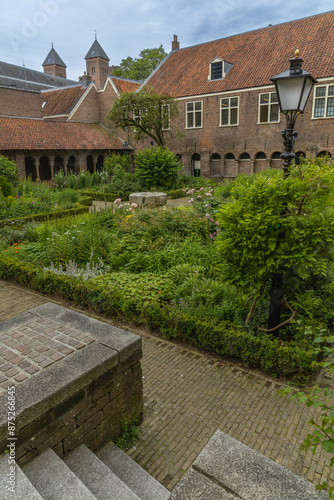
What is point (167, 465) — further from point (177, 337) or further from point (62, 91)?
point (62, 91)

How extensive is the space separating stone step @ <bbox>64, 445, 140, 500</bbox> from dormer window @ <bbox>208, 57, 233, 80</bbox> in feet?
89.8

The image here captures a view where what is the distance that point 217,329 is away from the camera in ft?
15.7

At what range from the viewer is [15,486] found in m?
2.04

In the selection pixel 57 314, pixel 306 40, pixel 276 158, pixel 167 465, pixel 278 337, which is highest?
pixel 306 40

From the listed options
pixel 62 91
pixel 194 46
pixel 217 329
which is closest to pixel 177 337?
pixel 217 329

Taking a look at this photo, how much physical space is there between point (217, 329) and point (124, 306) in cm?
170

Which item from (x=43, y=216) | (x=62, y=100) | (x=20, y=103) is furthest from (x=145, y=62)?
(x=43, y=216)

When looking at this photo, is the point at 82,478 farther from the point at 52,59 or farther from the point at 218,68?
the point at 52,59

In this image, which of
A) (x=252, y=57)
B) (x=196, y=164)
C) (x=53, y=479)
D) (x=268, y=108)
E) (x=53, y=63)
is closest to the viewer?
(x=53, y=479)

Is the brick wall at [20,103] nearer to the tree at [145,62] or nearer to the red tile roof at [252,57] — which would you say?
the red tile roof at [252,57]

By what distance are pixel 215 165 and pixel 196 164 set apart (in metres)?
1.92

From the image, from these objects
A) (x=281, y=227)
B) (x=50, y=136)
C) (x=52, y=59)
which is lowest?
(x=281, y=227)

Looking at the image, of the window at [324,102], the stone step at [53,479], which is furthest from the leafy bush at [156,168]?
the stone step at [53,479]

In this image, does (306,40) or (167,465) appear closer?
(167,465)
